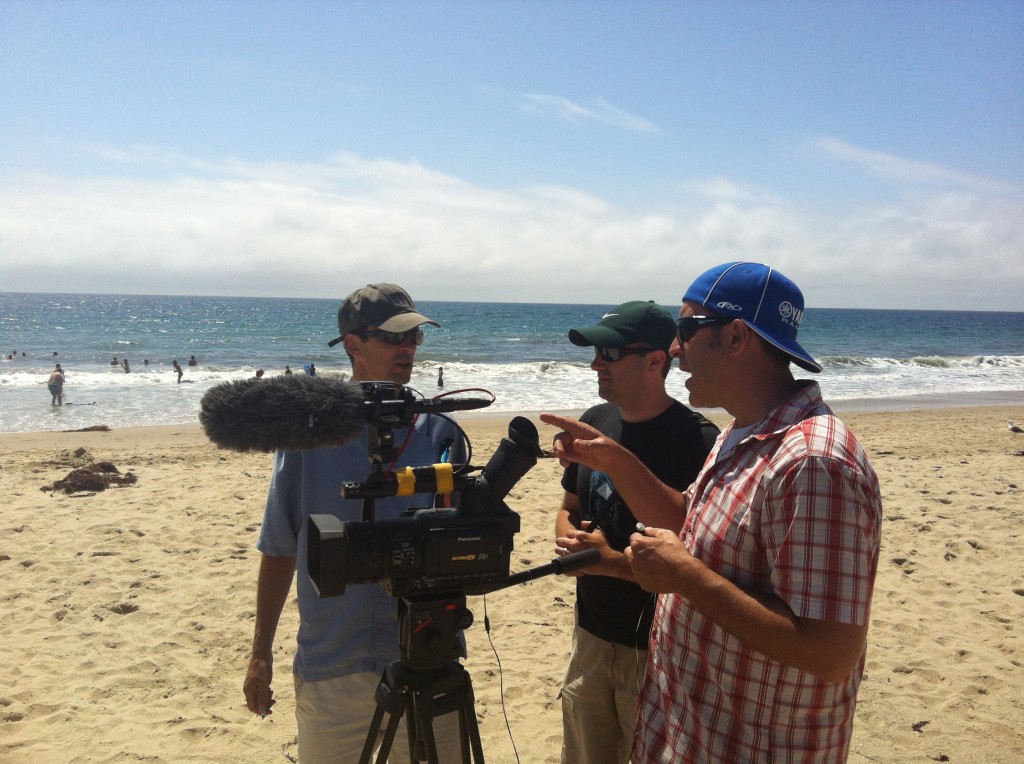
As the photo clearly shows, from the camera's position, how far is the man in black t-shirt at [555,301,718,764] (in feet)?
7.95

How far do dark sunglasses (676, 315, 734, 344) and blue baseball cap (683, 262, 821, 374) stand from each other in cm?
2

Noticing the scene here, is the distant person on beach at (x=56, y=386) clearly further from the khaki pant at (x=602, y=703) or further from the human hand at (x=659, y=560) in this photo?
the human hand at (x=659, y=560)

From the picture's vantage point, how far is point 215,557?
6.06 m

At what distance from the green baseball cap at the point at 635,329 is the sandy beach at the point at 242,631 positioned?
4.32ft

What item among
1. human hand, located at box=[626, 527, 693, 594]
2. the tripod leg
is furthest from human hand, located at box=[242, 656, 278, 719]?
human hand, located at box=[626, 527, 693, 594]

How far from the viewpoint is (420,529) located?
1.54 metres

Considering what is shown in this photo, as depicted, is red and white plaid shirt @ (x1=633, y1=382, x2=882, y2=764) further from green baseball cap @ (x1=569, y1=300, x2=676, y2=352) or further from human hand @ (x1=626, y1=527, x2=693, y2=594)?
green baseball cap @ (x1=569, y1=300, x2=676, y2=352)

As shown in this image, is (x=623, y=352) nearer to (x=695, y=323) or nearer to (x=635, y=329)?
(x=635, y=329)

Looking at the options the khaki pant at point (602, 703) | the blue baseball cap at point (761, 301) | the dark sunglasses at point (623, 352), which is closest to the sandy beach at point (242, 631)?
the khaki pant at point (602, 703)

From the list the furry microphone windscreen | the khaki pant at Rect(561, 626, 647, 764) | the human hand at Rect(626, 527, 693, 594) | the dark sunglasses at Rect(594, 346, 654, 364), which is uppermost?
the dark sunglasses at Rect(594, 346, 654, 364)

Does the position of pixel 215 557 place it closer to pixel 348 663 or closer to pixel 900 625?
pixel 348 663

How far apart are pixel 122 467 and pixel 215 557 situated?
4541 millimetres

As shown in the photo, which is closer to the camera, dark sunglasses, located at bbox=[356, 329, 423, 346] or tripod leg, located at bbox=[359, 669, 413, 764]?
tripod leg, located at bbox=[359, 669, 413, 764]

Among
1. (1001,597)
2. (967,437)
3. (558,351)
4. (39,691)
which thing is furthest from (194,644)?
(558,351)
